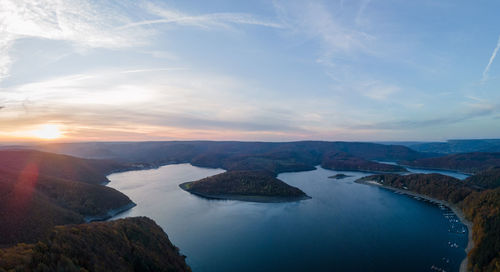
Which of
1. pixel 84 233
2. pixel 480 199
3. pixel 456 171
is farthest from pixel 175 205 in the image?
pixel 456 171

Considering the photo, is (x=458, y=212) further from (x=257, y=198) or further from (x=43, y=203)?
(x=43, y=203)

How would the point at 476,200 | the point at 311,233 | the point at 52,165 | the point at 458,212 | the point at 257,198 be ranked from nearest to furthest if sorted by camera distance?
the point at 311,233, the point at 476,200, the point at 458,212, the point at 257,198, the point at 52,165

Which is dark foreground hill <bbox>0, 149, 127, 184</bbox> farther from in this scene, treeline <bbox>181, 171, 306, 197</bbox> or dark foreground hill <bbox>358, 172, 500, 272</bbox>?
dark foreground hill <bbox>358, 172, 500, 272</bbox>

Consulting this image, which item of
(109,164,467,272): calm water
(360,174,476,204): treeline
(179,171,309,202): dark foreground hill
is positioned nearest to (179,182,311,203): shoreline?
(179,171,309,202): dark foreground hill

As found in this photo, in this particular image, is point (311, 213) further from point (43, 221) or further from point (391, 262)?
point (43, 221)

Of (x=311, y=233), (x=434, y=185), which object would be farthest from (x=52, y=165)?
(x=434, y=185)

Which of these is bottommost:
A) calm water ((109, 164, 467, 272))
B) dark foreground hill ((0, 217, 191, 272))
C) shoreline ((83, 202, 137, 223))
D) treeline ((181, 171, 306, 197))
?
shoreline ((83, 202, 137, 223))

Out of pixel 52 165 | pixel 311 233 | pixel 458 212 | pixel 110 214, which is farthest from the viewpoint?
pixel 52 165

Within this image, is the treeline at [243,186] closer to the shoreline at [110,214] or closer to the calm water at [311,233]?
the calm water at [311,233]
